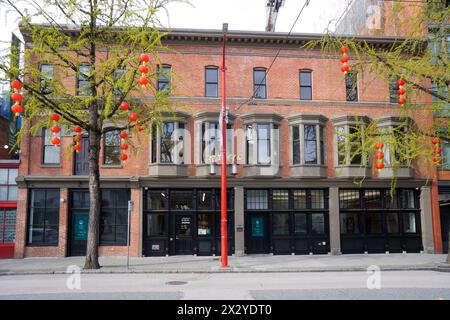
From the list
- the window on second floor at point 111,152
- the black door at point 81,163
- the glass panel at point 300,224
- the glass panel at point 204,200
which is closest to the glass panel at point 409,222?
the glass panel at point 300,224

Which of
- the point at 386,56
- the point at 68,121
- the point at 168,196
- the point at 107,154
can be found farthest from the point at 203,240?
the point at 386,56

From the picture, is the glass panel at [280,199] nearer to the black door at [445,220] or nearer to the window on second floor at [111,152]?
the window on second floor at [111,152]

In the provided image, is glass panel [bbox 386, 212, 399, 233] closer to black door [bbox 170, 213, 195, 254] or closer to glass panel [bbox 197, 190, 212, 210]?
glass panel [bbox 197, 190, 212, 210]

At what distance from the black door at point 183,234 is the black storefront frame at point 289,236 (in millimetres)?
2967

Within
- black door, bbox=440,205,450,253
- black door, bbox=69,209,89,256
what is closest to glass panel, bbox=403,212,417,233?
black door, bbox=440,205,450,253

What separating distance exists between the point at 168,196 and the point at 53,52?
→ 9436 mm

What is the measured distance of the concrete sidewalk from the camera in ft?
51.2

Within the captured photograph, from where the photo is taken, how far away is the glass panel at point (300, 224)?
21531mm

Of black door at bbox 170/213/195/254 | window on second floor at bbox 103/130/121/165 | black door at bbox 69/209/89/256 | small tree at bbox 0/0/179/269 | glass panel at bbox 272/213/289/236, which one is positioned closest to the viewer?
small tree at bbox 0/0/179/269

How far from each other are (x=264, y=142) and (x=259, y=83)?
135 inches

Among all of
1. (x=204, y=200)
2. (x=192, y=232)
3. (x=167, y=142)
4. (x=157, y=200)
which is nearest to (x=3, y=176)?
(x=157, y=200)

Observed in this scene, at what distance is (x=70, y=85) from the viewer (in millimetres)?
21297

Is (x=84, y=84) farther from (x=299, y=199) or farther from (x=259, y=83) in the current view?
(x=299, y=199)

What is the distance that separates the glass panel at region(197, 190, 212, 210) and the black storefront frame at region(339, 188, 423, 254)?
7.31m
